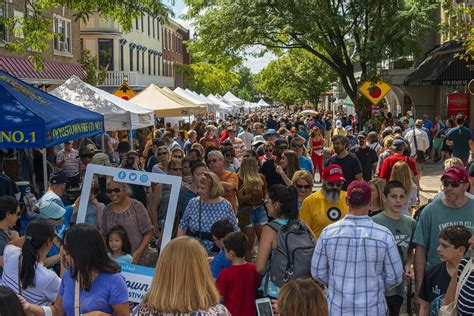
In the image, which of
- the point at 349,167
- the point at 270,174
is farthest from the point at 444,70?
the point at 270,174

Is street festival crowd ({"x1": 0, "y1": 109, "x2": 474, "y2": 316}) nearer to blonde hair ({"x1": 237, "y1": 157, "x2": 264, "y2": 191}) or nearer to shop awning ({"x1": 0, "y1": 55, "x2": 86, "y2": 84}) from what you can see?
blonde hair ({"x1": 237, "y1": 157, "x2": 264, "y2": 191})

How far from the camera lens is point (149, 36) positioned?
5694 cm

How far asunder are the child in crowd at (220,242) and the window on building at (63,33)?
26.6 metres

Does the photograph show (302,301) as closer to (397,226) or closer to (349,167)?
(397,226)

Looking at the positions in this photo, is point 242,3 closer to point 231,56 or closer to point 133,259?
point 231,56

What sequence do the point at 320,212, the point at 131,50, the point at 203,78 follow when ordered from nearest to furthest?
the point at 320,212, the point at 131,50, the point at 203,78

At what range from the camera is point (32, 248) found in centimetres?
491

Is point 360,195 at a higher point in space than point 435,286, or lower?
higher

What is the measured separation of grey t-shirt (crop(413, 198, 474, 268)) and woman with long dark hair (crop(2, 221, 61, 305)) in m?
2.90

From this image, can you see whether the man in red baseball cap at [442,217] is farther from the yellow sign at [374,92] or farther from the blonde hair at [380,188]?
the yellow sign at [374,92]

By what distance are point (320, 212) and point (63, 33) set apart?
28.0 m

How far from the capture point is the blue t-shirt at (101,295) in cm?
432

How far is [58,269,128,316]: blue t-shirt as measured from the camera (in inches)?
170

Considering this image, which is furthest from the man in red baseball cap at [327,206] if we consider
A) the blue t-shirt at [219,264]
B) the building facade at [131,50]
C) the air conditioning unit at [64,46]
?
the building facade at [131,50]
